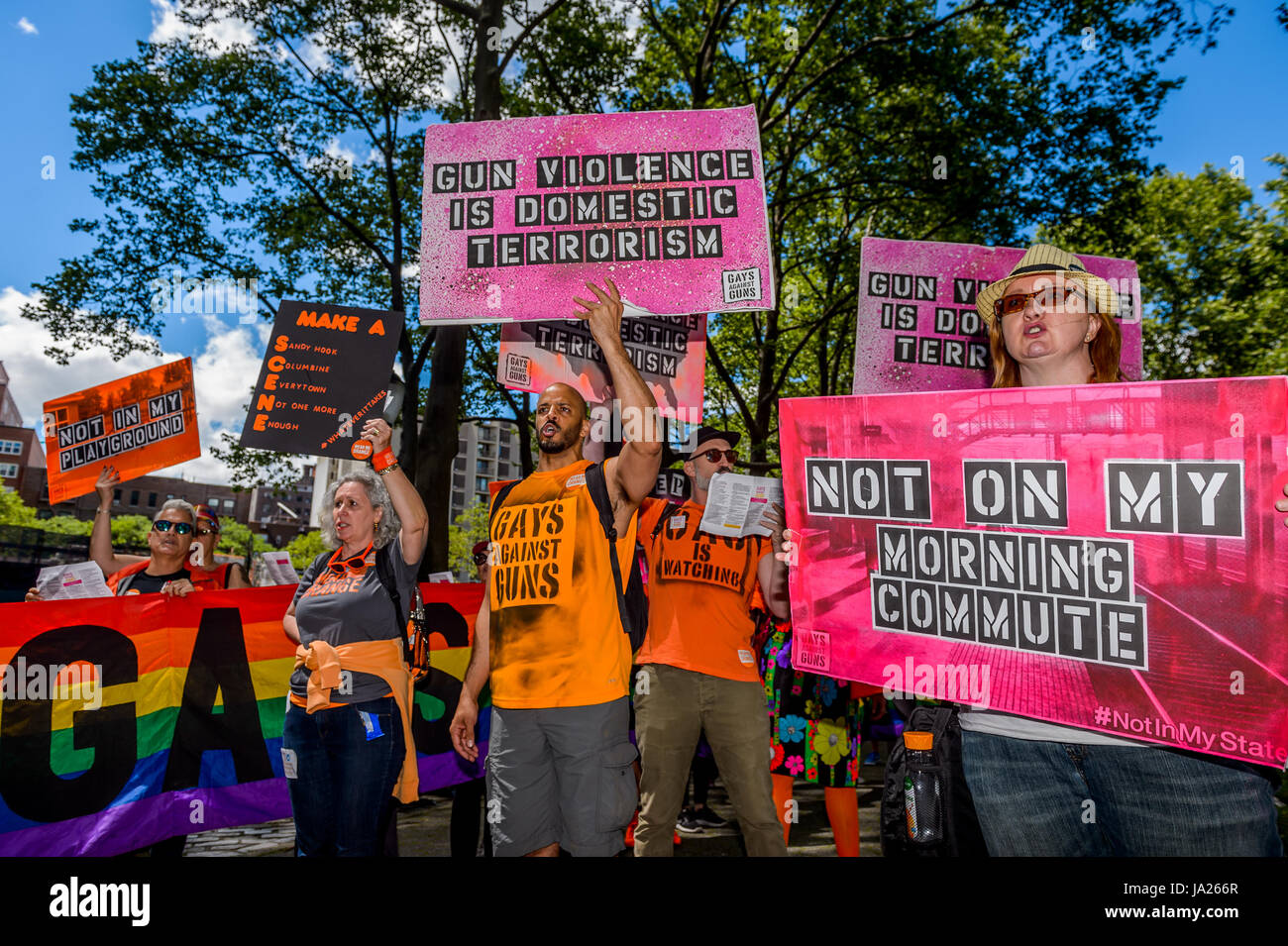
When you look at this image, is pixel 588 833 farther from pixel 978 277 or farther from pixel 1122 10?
pixel 1122 10

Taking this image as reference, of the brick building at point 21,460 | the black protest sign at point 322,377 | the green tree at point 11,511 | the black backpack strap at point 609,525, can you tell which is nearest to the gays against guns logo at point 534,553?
the black backpack strap at point 609,525

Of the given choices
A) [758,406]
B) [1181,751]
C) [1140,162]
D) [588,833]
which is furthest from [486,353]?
[1181,751]

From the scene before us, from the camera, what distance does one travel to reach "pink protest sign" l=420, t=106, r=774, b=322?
408cm

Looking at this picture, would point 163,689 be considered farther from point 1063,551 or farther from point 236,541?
point 236,541

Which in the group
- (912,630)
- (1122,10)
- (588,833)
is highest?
(1122,10)

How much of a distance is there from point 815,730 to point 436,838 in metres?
3.02

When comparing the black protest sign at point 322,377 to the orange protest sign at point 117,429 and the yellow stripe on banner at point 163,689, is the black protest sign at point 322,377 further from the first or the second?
the orange protest sign at point 117,429

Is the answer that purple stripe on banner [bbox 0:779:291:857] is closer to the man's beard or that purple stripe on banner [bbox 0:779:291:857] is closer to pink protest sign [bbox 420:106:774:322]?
the man's beard

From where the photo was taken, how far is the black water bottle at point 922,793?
94.2 inches

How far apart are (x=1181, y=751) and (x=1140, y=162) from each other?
1473 cm

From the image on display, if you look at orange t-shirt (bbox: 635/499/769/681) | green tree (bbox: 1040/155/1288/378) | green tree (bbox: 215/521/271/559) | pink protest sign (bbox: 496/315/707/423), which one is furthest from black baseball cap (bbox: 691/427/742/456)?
green tree (bbox: 215/521/271/559)

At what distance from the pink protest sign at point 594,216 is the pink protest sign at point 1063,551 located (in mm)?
1582

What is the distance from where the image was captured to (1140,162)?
13.5m
